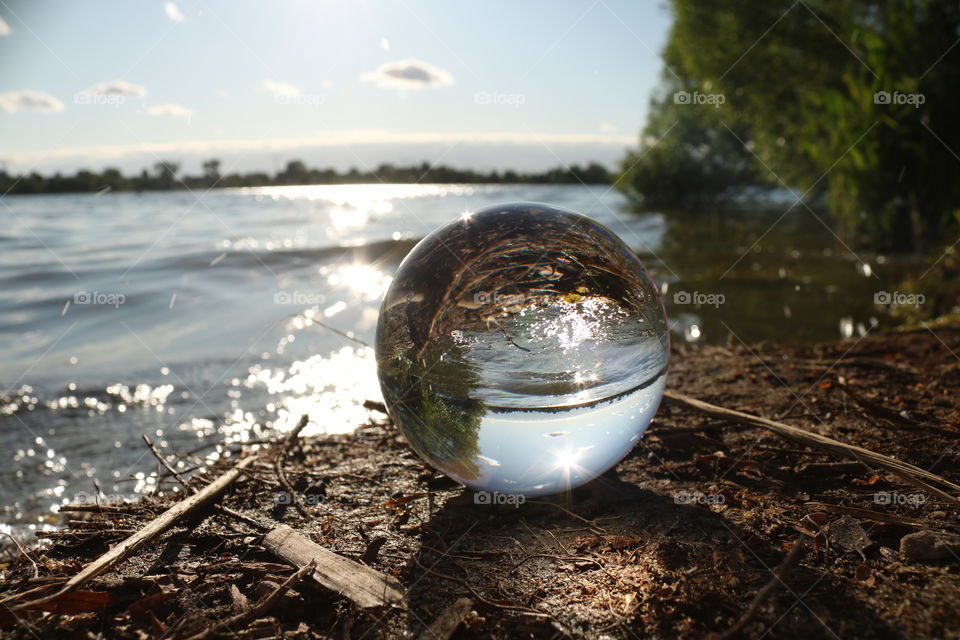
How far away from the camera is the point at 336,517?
8.84 feet

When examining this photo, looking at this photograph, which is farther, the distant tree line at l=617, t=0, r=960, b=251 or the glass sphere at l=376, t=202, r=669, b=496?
the distant tree line at l=617, t=0, r=960, b=251

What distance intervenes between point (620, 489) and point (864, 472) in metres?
1.15

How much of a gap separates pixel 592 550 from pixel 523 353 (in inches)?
32.8

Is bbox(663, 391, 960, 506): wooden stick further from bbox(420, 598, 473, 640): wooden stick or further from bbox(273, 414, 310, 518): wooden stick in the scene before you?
bbox(273, 414, 310, 518): wooden stick

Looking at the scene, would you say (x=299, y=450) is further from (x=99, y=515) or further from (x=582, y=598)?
(x=582, y=598)

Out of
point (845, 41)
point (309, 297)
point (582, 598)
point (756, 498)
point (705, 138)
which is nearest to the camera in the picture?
point (582, 598)

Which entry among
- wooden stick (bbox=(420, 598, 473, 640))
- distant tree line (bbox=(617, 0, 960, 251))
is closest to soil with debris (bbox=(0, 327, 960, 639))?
wooden stick (bbox=(420, 598, 473, 640))

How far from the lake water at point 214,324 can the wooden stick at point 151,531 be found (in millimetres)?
677

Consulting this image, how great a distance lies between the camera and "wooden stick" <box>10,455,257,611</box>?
2021 millimetres

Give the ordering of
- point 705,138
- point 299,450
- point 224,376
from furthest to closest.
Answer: point 705,138, point 224,376, point 299,450

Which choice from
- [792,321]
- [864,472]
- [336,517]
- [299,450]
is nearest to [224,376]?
[299,450]

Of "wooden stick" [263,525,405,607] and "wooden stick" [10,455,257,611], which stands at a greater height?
"wooden stick" [10,455,257,611]

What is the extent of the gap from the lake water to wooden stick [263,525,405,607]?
4.31 ft

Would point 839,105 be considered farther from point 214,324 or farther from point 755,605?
point 755,605
